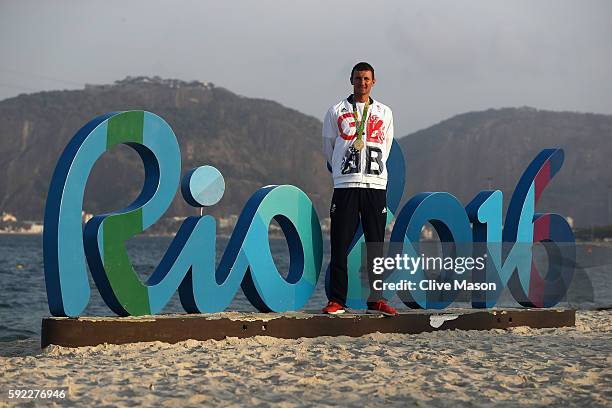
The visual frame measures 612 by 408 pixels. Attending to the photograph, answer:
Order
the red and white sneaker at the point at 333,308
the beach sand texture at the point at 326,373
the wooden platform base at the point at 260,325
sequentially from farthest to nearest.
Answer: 1. the red and white sneaker at the point at 333,308
2. the wooden platform base at the point at 260,325
3. the beach sand texture at the point at 326,373

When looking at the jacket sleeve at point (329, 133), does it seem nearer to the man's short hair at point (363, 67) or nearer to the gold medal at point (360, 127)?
the gold medal at point (360, 127)

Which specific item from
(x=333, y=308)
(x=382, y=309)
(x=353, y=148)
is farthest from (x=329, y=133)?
(x=382, y=309)

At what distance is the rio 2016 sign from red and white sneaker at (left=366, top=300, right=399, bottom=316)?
0.27 metres

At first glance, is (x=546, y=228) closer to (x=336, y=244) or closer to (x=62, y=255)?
(x=336, y=244)

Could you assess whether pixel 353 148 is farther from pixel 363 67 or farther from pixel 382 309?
pixel 382 309

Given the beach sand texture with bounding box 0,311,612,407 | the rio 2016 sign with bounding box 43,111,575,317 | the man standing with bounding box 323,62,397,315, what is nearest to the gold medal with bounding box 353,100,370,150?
the man standing with bounding box 323,62,397,315

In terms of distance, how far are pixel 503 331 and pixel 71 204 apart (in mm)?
4944

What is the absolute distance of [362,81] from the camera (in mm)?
9008

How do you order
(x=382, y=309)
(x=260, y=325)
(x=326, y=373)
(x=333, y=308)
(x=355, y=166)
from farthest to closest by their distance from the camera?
(x=382, y=309), (x=333, y=308), (x=355, y=166), (x=260, y=325), (x=326, y=373)

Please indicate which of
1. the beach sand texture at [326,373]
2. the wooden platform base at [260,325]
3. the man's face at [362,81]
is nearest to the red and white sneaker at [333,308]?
the wooden platform base at [260,325]

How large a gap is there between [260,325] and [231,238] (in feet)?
3.55

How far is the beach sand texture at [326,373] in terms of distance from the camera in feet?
18.4

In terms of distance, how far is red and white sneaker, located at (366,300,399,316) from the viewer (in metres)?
9.17

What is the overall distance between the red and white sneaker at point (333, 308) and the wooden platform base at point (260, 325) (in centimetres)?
Result: 15
